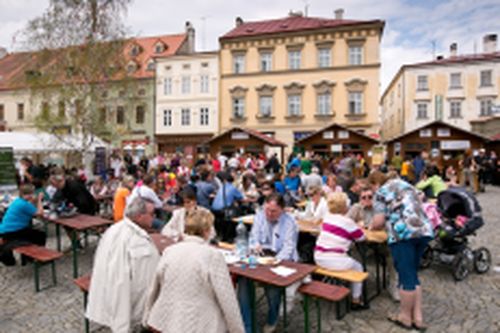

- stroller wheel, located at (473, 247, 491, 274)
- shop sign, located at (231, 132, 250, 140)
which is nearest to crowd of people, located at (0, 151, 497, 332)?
stroller wheel, located at (473, 247, 491, 274)

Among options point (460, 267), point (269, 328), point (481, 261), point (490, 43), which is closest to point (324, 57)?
point (490, 43)

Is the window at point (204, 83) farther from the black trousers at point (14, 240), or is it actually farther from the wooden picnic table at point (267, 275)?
the wooden picnic table at point (267, 275)

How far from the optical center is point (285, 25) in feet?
97.4

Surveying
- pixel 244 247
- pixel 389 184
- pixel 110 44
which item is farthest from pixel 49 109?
pixel 389 184

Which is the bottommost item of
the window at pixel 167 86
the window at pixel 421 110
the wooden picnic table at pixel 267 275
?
the wooden picnic table at pixel 267 275

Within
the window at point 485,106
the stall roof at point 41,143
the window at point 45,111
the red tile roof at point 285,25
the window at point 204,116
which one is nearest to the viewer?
the window at point 45,111

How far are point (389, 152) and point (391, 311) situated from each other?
19.0 meters

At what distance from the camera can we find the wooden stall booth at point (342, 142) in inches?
820

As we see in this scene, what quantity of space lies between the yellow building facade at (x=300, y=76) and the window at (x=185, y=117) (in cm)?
300

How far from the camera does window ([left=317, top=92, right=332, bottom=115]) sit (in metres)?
27.8

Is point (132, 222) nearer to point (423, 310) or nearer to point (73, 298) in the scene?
point (73, 298)

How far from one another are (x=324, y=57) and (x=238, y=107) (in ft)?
26.6

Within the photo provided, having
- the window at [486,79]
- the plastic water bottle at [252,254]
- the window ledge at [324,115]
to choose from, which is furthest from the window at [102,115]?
the window at [486,79]

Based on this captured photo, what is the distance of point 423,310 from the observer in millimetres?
4465
